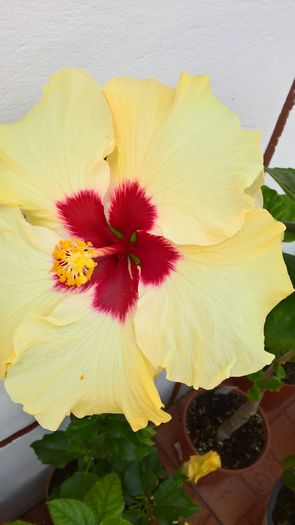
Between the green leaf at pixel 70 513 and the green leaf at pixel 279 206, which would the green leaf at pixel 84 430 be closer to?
the green leaf at pixel 70 513

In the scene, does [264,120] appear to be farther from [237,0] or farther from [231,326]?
[231,326]

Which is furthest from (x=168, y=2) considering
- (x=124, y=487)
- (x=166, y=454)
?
(x=166, y=454)

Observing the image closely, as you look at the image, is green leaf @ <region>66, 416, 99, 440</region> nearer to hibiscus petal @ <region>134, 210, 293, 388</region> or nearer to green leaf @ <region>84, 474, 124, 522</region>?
green leaf @ <region>84, 474, 124, 522</region>

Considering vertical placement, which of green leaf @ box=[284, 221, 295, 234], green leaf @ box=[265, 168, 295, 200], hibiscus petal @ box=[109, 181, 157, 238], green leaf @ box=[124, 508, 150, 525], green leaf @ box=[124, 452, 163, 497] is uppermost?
green leaf @ box=[265, 168, 295, 200]

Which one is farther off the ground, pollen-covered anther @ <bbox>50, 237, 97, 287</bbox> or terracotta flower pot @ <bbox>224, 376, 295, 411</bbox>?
pollen-covered anther @ <bbox>50, 237, 97, 287</bbox>

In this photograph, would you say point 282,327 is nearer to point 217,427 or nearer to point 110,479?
point 110,479

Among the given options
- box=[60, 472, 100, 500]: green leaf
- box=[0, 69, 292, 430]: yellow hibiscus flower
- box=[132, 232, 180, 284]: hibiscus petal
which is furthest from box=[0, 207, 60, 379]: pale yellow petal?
box=[60, 472, 100, 500]: green leaf

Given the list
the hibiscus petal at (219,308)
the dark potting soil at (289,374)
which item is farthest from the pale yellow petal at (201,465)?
the hibiscus petal at (219,308)

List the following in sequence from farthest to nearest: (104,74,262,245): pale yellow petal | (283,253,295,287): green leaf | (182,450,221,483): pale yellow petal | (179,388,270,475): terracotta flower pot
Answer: (179,388,270,475): terracotta flower pot < (182,450,221,483): pale yellow petal < (283,253,295,287): green leaf < (104,74,262,245): pale yellow petal
